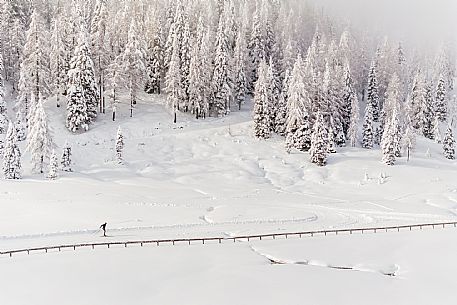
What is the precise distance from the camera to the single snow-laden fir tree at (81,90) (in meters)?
63.1

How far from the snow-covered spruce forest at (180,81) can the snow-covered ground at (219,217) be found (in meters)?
2.77

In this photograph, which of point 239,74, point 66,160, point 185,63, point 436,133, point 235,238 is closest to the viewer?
point 235,238

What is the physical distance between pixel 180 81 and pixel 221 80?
6757 mm

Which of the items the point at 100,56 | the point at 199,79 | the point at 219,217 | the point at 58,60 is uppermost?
the point at 100,56

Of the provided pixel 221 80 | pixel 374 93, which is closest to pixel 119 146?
pixel 221 80

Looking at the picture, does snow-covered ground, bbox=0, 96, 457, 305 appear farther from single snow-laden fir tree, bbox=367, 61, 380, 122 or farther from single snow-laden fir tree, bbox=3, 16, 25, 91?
single snow-laden fir tree, bbox=3, 16, 25, 91

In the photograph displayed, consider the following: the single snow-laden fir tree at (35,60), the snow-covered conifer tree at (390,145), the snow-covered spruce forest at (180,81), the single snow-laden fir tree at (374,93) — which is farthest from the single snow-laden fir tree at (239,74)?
the single snow-laden fir tree at (35,60)

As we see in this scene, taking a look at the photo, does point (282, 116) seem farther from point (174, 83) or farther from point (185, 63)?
point (185, 63)

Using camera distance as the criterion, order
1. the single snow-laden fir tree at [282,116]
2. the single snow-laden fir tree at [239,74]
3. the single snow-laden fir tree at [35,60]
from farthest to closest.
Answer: the single snow-laden fir tree at [239,74]
the single snow-laden fir tree at [282,116]
the single snow-laden fir tree at [35,60]

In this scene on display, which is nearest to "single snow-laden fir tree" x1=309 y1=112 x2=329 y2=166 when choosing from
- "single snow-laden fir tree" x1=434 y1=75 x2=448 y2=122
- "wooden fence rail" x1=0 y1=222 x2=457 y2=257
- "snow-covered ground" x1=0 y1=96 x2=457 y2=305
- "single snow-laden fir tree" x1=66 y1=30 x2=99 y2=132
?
"snow-covered ground" x1=0 y1=96 x2=457 y2=305

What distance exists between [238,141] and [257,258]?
3867cm

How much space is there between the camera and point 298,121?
63.6 m

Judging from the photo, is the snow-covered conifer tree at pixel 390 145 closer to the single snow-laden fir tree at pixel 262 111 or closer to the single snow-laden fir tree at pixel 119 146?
the single snow-laden fir tree at pixel 262 111

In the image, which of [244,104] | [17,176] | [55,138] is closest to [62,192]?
[17,176]
